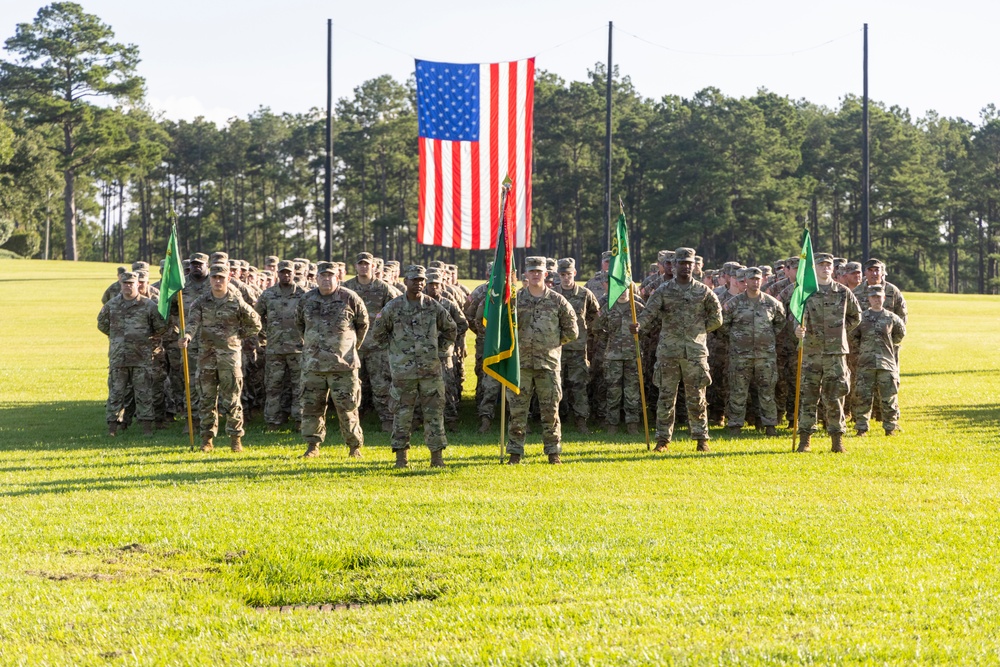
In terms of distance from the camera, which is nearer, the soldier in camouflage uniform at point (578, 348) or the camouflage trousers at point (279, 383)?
the soldier in camouflage uniform at point (578, 348)

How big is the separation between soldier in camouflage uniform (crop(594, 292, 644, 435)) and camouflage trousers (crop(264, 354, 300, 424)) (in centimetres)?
427

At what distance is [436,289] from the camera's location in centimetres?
1399

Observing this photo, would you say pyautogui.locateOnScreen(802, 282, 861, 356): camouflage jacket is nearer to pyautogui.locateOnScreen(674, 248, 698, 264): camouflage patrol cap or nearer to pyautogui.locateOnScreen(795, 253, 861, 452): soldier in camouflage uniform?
pyautogui.locateOnScreen(795, 253, 861, 452): soldier in camouflage uniform

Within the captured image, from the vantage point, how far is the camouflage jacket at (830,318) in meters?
13.3

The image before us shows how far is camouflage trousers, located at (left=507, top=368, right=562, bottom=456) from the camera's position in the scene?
12203 millimetres

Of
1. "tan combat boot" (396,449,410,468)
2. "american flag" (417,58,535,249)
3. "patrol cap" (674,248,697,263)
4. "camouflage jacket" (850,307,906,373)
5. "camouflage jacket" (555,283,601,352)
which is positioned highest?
"american flag" (417,58,535,249)

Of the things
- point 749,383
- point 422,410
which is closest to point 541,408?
point 422,410

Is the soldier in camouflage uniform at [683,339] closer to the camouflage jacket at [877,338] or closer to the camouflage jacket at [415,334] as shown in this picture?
the camouflage jacket at [877,338]

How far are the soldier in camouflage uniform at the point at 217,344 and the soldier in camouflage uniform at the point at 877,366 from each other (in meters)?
8.01

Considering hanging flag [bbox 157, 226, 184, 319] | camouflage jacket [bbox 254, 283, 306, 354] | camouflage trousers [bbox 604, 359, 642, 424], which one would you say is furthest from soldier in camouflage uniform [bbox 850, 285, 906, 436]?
hanging flag [bbox 157, 226, 184, 319]

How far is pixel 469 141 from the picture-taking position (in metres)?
18.7

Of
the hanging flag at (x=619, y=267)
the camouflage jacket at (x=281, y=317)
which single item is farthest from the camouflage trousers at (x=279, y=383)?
the hanging flag at (x=619, y=267)

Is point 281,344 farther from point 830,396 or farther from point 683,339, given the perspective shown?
point 830,396

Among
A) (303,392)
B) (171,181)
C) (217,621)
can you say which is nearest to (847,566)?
(217,621)
